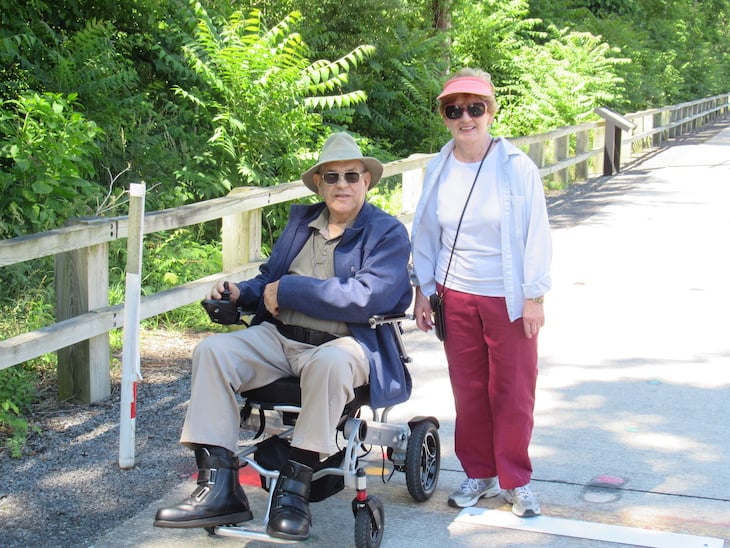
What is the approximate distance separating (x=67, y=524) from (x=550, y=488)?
2.15 m

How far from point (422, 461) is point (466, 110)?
1.56 m

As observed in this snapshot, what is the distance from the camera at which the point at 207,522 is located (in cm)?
379

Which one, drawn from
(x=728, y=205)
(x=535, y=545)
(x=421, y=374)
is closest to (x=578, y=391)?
(x=421, y=374)

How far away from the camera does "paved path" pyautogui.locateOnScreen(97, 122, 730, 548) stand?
4.31m

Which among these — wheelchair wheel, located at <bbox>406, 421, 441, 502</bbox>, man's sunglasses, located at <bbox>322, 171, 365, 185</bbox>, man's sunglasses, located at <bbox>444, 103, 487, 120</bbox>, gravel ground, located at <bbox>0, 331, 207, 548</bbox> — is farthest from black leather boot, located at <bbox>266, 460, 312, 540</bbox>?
man's sunglasses, located at <bbox>444, 103, 487, 120</bbox>

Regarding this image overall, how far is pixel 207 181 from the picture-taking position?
10.2 metres

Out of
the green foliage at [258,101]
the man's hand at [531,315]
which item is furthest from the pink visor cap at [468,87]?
the green foliage at [258,101]

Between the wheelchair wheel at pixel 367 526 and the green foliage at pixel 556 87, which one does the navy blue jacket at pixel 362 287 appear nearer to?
the wheelchair wheel at pixel 367 526

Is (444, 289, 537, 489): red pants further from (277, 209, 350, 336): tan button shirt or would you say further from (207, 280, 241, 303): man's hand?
(207, 280, 241, 303): man's hand

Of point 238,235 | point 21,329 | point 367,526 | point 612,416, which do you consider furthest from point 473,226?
point 21,329

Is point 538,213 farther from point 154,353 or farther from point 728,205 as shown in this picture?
point 728,205

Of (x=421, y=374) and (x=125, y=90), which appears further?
(x=125, y=90)

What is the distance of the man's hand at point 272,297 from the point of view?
4.33m

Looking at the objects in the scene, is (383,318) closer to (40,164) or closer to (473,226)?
(473,226)
